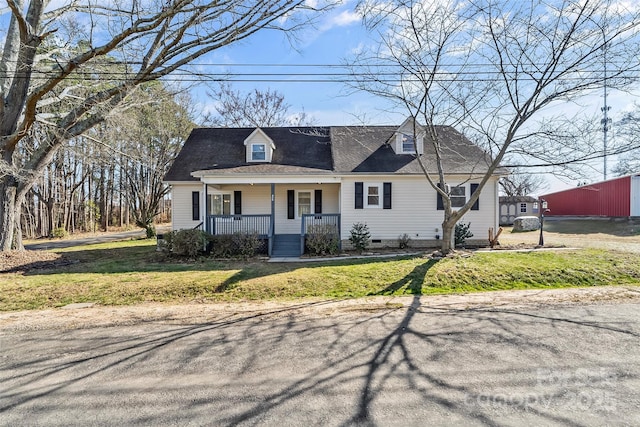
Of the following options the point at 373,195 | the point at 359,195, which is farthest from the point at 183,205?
the point at 373,195

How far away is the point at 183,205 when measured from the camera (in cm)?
1492

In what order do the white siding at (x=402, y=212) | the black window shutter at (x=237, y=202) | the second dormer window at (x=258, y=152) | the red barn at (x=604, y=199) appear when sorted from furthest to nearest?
1. the red barn at (x=604, y=199)
2. the second dormer window at (x=258, y=152)
3. the black window shutter at (x=237, y=202)
4. the white siding at (x=402, y=212)

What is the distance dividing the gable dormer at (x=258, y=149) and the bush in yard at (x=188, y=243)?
16.2 feet

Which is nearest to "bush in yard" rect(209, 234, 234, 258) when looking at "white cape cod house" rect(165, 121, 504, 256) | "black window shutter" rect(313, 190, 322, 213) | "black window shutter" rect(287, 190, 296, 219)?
"white cape cod house" rect(165, 121, 504, 256)

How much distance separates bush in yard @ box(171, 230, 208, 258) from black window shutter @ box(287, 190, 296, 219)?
4.41 m

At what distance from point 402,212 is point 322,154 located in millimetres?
5060

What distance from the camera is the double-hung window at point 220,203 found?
15023 mm

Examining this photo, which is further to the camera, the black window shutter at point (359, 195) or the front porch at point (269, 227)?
the black window shutter at point (359, 195)

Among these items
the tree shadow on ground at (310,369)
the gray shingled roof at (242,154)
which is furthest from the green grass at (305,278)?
the gray shingled roof at (242,154)

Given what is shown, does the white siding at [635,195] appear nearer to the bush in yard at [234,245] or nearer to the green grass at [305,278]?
the green grass at [305,278]

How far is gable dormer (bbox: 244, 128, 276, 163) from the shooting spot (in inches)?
592

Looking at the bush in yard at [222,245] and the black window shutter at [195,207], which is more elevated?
the black window shutter at [195,207]

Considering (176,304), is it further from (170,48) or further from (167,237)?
(170,48)

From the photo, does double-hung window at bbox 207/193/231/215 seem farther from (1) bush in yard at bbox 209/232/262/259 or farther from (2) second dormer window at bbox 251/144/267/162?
(1) bush in yard at bbox 209/232/262/259
